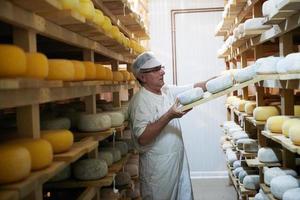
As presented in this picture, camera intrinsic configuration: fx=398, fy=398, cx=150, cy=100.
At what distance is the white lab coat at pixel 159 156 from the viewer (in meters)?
3.09

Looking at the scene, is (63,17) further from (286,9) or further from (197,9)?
(197,9)

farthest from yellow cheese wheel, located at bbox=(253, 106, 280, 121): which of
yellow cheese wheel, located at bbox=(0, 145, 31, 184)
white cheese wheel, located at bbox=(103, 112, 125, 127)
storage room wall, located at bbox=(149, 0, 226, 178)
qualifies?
storage room wall, located at bbox=(149, 0, 226, 178)

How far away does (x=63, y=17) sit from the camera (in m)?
1.86

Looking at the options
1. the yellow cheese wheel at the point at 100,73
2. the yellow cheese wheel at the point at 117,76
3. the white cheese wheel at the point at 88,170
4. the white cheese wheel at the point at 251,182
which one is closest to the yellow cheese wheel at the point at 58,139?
the white cheese wheel at the point at 88,170

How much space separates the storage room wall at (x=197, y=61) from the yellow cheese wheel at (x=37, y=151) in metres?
5.16

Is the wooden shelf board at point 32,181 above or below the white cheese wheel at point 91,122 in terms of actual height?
below

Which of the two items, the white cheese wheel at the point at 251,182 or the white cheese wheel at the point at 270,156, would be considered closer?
the white cheese wheel at the point at 270,156

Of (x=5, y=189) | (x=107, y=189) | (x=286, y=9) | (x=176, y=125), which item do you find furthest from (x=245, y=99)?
(x=5, y=189)

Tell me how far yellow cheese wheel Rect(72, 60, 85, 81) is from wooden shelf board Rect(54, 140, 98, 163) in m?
0.38

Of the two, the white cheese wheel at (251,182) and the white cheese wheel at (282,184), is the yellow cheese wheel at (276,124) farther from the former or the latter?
the white cheese wheel at (251,182)

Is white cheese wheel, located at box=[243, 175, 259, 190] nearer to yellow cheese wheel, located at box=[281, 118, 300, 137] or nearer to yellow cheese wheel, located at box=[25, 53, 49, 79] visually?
yellow cheese wheel, located at box=[281, 118, 300, 137]

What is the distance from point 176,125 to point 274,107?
81cm

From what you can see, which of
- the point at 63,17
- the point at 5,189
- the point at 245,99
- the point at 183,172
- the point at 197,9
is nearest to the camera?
the point at 5,189

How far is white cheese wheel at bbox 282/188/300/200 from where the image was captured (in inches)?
87.6
